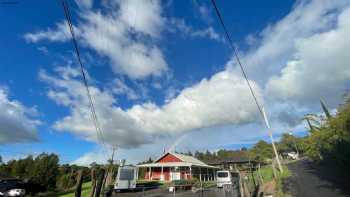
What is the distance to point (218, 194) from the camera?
50.0 ft

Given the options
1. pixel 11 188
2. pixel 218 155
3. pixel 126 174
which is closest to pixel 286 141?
pixel 218 155

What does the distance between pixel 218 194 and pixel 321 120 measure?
26452mm

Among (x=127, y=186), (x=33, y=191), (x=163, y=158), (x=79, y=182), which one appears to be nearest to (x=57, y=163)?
(x=33, y=191)

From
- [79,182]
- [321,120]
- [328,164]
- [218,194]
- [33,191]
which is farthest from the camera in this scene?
[321,120]

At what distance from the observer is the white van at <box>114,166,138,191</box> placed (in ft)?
72.3

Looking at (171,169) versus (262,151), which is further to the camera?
(262,151)

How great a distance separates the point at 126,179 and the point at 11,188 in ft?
28.7

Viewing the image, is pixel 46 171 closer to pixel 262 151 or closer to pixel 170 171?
pixel 170 171

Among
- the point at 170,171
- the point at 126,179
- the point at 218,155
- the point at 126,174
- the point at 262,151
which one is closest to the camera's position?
the point at 126,179

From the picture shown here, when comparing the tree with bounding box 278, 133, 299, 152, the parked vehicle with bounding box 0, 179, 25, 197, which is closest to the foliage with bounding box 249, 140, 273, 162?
the tree with bounding box 278, 133, 299, 152

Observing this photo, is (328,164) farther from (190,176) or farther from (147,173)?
(147,173)

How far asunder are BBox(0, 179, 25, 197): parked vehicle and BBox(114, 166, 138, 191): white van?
285 inches

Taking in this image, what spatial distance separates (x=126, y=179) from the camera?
22.5m

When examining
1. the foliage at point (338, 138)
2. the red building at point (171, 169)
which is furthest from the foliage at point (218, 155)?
the foliage at point (338, 138)
